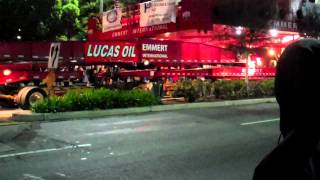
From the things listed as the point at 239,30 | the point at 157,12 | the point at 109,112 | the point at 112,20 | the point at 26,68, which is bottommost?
the point at 109,112

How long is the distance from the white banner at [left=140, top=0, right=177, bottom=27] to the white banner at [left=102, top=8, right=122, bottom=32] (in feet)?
7.35

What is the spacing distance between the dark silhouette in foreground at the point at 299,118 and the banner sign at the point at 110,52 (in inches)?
705

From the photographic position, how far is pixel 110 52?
21.1 metres

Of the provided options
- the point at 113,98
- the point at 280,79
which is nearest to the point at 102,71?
the point at 113,98

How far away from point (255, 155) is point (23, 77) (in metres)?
11.5

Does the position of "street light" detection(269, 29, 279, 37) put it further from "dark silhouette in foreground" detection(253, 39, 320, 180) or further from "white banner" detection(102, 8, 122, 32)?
"dark silhouette in foreground" detection(253, 39, 320, 180)

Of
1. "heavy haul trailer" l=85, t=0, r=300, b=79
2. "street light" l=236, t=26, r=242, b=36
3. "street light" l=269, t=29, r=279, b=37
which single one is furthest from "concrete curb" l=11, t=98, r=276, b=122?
"street light" l=269, t=29, r=279, b=37

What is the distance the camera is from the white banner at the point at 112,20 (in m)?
25.5

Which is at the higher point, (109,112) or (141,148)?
(109,112)

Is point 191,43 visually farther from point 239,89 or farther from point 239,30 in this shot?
point 239,89

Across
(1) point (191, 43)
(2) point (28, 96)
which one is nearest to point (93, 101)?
(2) point (28, 96)

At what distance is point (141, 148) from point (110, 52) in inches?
473

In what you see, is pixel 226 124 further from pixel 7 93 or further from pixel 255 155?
pixel 7 93

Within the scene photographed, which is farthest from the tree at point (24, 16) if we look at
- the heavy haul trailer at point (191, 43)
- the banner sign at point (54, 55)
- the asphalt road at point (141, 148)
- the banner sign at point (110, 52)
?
the asphalt road at point (141, 148)
